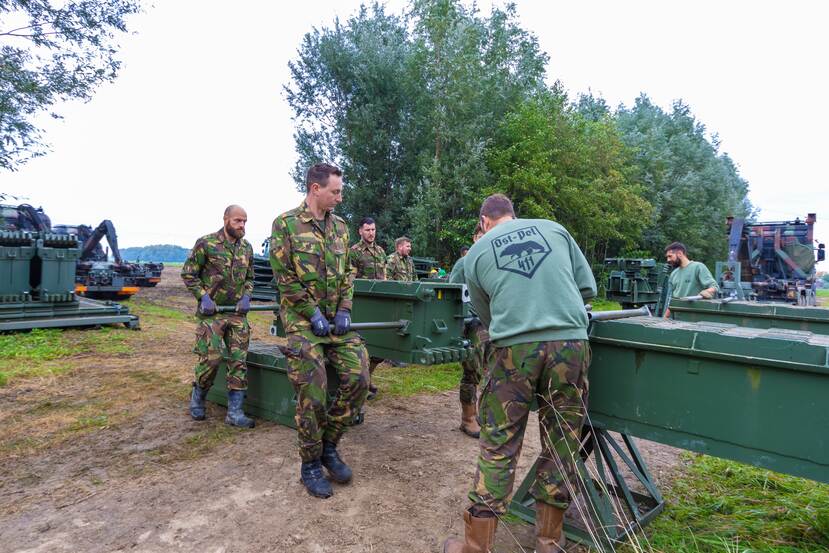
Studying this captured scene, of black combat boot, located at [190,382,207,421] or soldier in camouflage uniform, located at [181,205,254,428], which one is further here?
black combat boot, located at [190,382,207,421]

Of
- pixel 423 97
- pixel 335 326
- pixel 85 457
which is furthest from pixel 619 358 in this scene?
pixel 423 97

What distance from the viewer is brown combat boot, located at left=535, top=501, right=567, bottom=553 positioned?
2.77 meters

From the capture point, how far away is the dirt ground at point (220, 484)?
298 centimetres

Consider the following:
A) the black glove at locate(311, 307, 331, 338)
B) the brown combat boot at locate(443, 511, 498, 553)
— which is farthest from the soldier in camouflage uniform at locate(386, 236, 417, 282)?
the brown combat boot at locate(443, 511, 498, 553)

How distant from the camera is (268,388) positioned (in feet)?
16.2

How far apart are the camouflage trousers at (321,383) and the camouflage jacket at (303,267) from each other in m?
0.17

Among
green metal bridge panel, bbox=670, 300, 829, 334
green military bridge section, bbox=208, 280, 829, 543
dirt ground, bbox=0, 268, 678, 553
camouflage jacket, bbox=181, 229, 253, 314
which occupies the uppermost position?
camouflage jacket, bbox=181, 229, 253, 314

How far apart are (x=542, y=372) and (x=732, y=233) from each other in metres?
15.3

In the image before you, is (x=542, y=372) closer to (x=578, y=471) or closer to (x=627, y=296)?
(x=578, y=471)

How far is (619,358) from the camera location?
2.76m

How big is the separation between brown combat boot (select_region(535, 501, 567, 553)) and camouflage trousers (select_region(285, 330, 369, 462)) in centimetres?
141

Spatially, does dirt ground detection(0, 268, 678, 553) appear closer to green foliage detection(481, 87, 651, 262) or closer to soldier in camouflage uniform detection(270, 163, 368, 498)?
soldier in camouflage uniform detection(270, 163, 368, 498)

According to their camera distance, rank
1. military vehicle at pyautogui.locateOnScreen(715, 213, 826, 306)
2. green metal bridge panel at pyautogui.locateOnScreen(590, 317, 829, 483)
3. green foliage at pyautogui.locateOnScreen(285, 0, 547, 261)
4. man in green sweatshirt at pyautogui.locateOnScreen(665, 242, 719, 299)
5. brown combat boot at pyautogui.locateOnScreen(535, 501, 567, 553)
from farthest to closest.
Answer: green foliage at pyautogui.locateOnScreen(285, 0, 547, 261) < military vehicle at pyautogui.locateOnScreen(715, 213, 826, 306) < man in green sweatshirt at pyautogui.locateOnScreen(665, 242, 719, 299) < brown combat boot at pyautogui.locateOnScreen(535, 501, 567, 553) < green metal bridge panel at pyautogui.locateOnScreen(590, 317, 829, 483)

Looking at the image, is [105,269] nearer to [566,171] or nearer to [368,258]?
[368,258]
